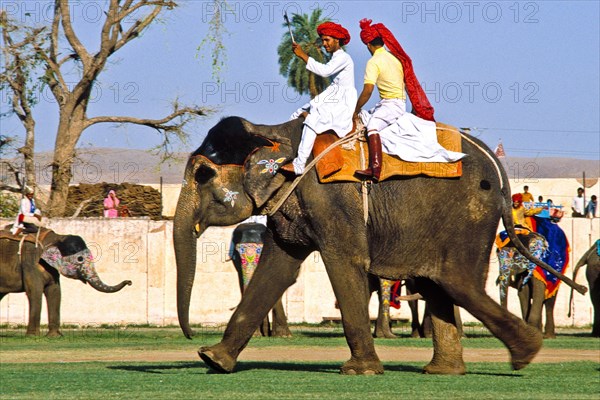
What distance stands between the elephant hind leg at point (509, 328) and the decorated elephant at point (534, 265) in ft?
32.4

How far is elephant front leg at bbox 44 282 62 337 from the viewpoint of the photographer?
74.2 ft

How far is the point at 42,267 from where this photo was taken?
2350 centimetres

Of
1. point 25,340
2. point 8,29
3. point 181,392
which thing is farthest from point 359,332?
point 8,29

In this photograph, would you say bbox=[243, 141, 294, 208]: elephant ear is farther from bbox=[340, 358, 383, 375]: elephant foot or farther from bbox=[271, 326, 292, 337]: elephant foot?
bbox=[271, 326, 292, 337]: elephant foot

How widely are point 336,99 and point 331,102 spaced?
56mm

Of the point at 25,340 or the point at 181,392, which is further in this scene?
the point at 25,340

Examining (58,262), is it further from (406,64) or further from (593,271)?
(406,64)

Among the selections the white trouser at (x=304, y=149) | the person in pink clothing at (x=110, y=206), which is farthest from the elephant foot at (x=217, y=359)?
the person in pink clothing at (x=110, y=206)

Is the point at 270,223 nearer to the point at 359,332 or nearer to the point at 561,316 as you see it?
the point at 359,332

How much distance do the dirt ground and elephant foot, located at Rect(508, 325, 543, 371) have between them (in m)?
3.34

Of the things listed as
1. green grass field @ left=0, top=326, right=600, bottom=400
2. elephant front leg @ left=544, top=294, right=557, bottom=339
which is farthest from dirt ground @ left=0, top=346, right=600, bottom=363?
elephant front leg @ left=544, top=294, right=557, bottom=339

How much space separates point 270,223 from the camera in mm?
13008

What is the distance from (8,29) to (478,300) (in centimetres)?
2392

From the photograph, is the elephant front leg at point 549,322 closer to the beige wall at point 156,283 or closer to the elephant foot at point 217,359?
the beige wall at point 156,283
